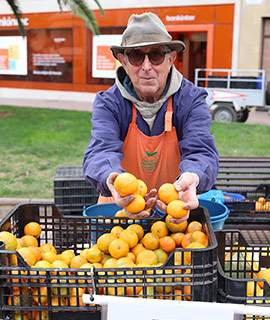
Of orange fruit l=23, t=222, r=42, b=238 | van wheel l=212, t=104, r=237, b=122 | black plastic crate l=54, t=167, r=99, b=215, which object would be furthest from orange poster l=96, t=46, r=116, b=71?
orange fruit l=23, t=222, r=42, b=238

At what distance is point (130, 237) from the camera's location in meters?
2.13

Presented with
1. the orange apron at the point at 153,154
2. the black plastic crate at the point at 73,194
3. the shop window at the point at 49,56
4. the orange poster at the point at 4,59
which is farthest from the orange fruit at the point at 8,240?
the orange poster at the point at 4,59

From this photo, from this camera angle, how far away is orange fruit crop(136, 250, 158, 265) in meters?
2.04

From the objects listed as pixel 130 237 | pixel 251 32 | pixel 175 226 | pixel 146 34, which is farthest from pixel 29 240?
pixel 251 32

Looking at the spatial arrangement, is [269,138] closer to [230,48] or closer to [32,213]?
[230,48]

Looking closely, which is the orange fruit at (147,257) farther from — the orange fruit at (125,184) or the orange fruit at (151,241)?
the orange fruit at (125,184)

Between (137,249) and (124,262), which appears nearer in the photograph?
(124,262)

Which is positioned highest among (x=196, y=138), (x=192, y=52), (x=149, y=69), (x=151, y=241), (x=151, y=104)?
(x=192, y=52)

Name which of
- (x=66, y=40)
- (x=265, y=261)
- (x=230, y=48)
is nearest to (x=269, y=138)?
(x=230, y=48)

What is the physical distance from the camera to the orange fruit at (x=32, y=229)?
2275mm

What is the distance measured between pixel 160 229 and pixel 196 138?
533 mm

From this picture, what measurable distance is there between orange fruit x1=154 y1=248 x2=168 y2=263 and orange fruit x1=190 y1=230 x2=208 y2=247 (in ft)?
0.49

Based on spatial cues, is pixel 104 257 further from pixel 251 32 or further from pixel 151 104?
pixel 251 32

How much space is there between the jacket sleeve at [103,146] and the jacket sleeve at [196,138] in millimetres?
343
